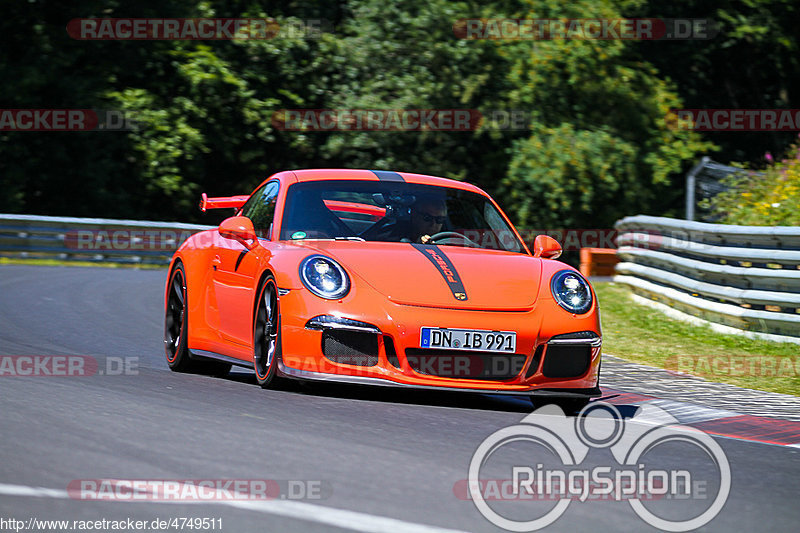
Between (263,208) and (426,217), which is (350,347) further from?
(263,208)

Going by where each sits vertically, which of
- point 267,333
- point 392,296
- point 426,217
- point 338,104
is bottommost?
point 267,333

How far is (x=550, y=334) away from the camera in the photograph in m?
7.06

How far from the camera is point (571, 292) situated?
7.38 m

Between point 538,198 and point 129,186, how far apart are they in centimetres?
920

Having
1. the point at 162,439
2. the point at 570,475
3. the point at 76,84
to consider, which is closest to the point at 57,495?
the point at 162,439

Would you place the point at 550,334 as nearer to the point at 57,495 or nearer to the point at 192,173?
the point at 57,495

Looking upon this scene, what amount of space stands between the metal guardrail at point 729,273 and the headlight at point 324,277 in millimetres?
5368

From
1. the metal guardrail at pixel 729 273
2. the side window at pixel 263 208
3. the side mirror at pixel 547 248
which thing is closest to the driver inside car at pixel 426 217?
the side mirror at pixel 547 248

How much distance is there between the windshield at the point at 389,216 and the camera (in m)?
7.91
